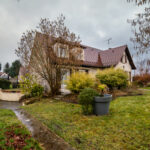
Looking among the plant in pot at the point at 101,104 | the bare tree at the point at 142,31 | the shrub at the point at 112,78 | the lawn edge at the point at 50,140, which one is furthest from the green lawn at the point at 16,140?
the shrub at the point at 112,78

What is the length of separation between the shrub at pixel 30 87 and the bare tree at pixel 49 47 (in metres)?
1.06

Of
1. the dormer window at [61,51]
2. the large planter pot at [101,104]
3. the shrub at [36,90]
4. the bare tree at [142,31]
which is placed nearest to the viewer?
the bare tree at [142,31]

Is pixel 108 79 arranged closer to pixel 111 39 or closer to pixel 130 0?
pixel 130 0

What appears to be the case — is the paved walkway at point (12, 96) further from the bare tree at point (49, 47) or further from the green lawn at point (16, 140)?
the green lawn at point (16, 140)

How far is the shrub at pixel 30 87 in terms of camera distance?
9.20 m

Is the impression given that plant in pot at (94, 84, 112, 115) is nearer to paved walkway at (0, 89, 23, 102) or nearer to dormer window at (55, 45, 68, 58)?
dormer window at (55, 45, 68, 58)

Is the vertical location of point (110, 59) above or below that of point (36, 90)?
above

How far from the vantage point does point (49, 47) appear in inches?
349

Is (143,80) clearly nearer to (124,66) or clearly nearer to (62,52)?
(124,66)

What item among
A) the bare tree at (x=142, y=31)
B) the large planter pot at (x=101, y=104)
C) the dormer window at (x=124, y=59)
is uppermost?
the dormer window at (x=124, y=59)

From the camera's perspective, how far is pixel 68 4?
5602 mm

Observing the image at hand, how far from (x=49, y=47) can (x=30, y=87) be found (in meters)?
3.60

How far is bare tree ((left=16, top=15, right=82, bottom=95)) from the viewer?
888cm

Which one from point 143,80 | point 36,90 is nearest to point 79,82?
point 36,90
